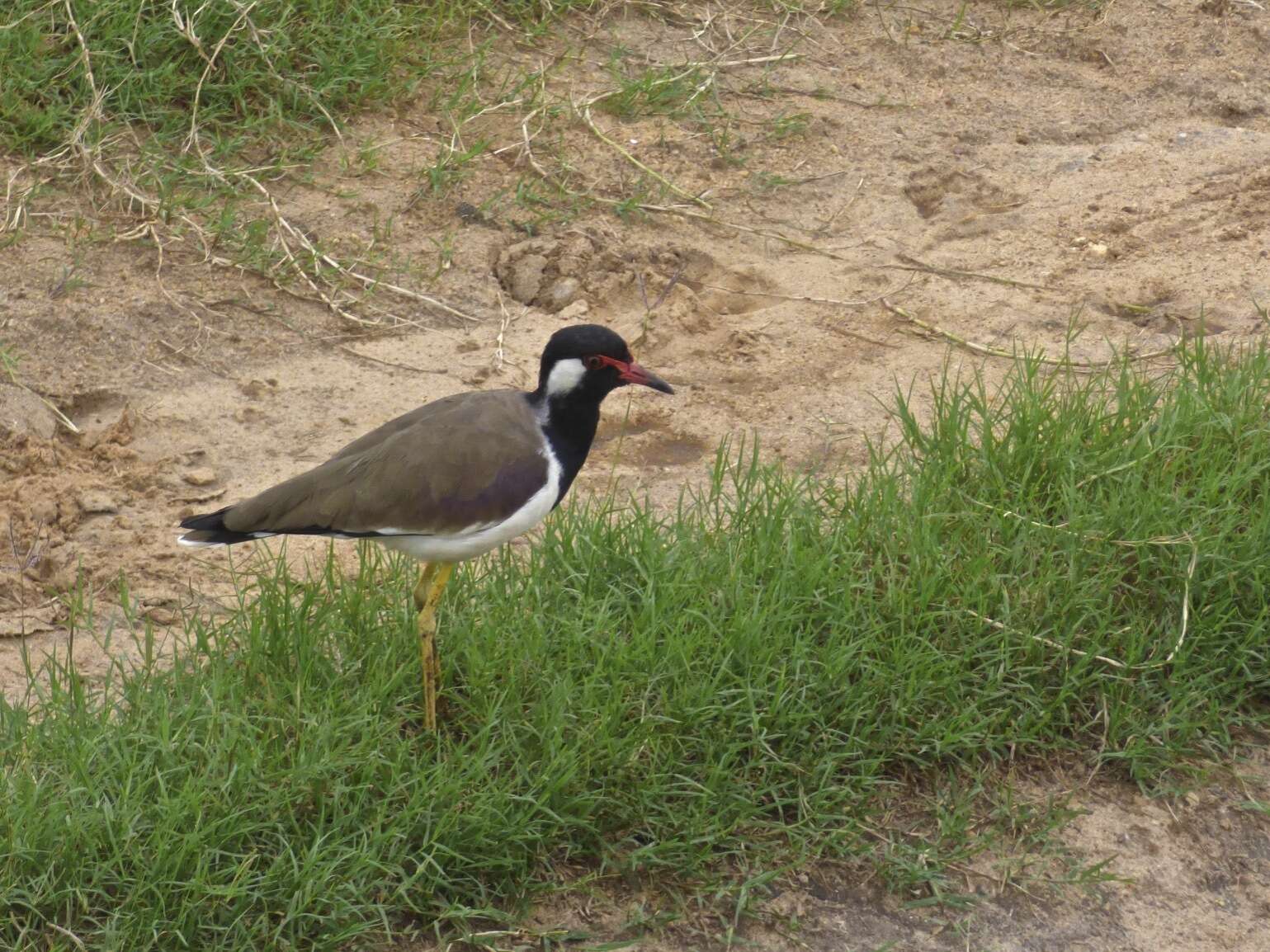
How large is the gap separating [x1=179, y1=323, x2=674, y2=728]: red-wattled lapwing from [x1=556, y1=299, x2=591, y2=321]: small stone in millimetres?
1617

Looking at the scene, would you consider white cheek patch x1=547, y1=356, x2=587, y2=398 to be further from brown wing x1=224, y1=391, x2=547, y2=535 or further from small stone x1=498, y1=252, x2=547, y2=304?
small stone x1=498, y1=252, x2=547, y2=304

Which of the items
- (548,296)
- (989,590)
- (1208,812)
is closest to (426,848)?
(989,590)

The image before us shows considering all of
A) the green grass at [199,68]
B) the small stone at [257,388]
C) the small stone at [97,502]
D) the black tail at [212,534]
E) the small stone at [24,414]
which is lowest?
the small stone at [97,502]

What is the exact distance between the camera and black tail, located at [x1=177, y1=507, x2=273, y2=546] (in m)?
3.42

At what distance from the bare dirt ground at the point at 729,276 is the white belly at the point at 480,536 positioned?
0.85m

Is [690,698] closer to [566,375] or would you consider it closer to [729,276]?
[566,375]

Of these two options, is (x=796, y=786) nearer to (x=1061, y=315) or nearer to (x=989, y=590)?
(x=989, y=590)

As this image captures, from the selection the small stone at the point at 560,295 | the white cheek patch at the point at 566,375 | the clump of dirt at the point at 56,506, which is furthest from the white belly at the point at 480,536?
the small stone at the point at 560,295

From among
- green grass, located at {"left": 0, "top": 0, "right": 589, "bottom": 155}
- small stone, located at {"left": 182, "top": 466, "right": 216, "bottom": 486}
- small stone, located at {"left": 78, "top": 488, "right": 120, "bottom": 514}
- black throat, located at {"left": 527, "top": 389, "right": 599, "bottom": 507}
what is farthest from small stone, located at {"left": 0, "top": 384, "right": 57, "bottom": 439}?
black throat, located at {"left": 527, "top": 389, "right": 599, "bottom": 507}

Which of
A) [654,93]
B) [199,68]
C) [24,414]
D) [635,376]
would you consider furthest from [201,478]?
[654,93]

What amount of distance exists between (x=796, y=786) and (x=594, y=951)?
593 mm

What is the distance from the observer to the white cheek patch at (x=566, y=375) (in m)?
3.47

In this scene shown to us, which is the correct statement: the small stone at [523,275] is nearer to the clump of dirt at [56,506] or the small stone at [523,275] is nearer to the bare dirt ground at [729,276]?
the bare dirt ground at [729,276]

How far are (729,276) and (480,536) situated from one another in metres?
2.34
